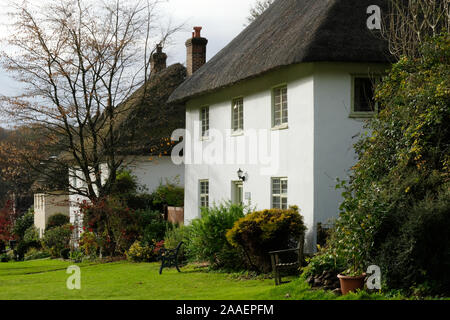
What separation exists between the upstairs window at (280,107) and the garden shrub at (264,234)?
3.22 meters

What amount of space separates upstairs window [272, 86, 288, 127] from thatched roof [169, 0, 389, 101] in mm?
A: 860

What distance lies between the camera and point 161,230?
2195 cm

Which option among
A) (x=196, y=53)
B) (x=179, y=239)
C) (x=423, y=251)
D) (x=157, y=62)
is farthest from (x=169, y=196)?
Answer: (x=423, y=251)

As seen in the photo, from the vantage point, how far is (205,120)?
71.3 feet

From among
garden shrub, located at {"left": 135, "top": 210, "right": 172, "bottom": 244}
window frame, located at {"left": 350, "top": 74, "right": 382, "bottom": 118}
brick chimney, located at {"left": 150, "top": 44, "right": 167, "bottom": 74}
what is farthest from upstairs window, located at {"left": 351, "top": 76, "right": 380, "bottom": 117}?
brick chimney, located at {"left": 150, "top": 44, "right": 167, "bottom": 74}

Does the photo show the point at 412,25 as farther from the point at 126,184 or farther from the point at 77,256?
the point at 77,256

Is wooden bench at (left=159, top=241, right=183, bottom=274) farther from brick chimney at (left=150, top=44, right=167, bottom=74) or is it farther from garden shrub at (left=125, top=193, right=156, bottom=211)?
brick chimney at (left=150, top=44, right=167, bottom=74)

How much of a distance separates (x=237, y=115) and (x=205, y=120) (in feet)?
8.39

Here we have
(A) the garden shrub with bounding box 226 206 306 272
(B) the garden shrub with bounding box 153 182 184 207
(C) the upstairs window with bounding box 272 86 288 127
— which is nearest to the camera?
(A) the garden shrub with bounding box 226 206 306 272

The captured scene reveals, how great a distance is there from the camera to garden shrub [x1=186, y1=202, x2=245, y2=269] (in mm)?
15508

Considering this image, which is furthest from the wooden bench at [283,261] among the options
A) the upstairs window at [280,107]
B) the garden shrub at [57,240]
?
the garden shrub at [57,240]

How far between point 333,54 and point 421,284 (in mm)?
7102

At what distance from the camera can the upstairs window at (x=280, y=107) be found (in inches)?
655

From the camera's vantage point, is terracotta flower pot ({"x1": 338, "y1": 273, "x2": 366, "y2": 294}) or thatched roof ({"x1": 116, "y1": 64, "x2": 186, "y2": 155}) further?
thatched roof ({"x1": 116, "y1": 64, "x2": 186, "y2": 155})
